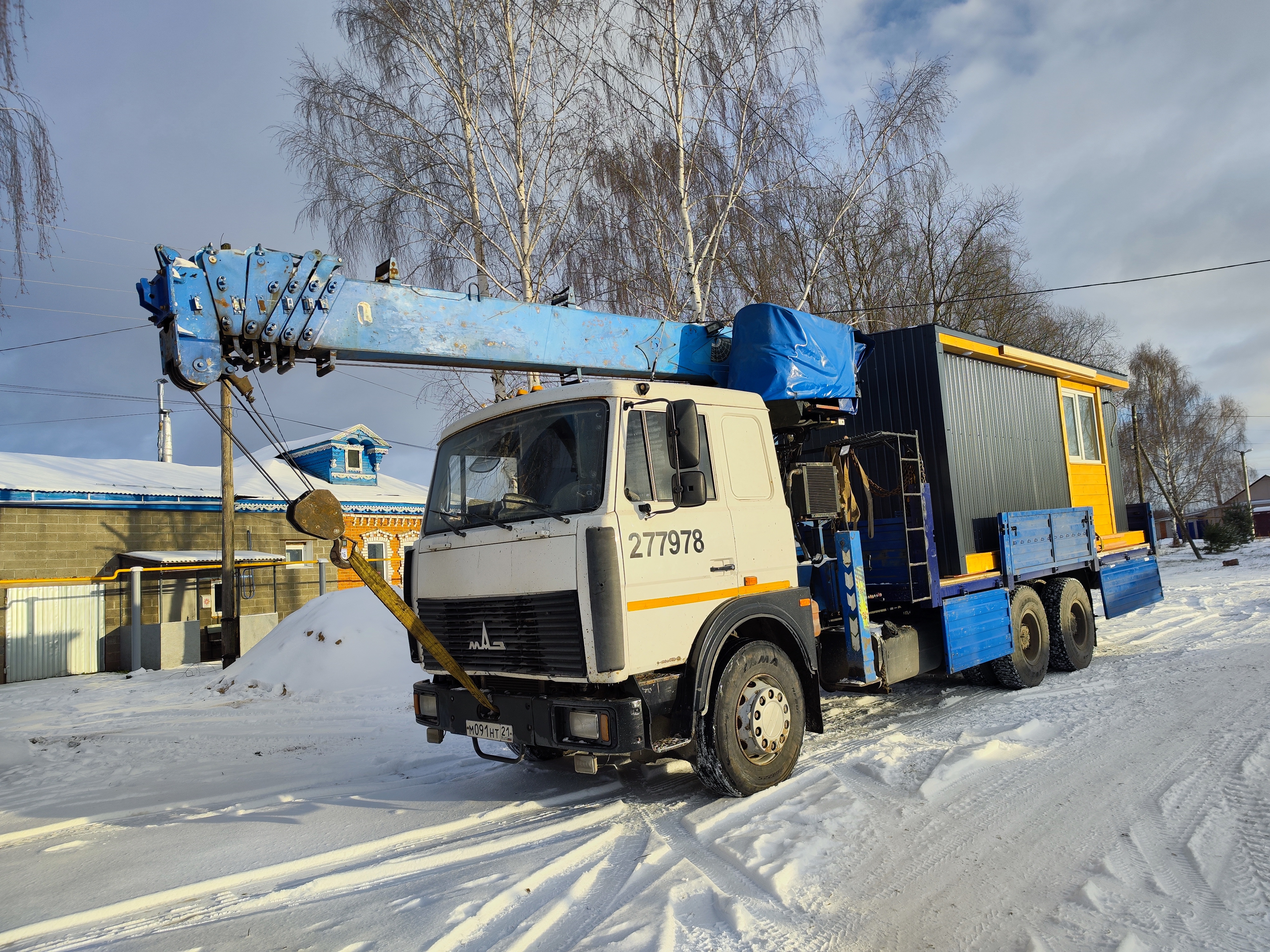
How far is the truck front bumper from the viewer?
4246 mm

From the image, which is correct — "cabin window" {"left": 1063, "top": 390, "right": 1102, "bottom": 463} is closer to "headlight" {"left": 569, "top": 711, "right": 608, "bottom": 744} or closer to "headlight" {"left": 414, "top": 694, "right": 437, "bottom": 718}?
"headlight" {"left": 569, "top": 711, "right": 608, "bottom": 744}

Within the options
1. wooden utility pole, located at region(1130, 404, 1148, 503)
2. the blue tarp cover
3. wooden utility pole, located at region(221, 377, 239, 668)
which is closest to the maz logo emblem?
the blue tarp cover

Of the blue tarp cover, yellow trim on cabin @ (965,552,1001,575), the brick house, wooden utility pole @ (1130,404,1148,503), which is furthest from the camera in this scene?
wooden utility pole @ (1130,404,1148,503)

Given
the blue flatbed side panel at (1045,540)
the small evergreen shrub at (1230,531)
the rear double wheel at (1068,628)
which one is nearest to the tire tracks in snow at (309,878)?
the blue flatbed side panel at (1045,540)

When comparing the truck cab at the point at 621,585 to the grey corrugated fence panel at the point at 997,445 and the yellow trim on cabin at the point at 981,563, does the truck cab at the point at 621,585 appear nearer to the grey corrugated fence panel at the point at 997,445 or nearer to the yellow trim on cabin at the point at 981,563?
the yellow trim on cabin at the point at 981,563

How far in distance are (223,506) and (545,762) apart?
11.8 meters

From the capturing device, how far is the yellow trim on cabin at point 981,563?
7582 mm

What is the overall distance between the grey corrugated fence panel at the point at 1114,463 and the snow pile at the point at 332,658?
998 cm

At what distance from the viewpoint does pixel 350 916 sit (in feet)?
11.4

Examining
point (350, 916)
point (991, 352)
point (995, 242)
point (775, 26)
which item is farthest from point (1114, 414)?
point (995, 242)

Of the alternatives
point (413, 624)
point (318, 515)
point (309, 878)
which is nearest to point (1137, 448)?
point (413, 624)

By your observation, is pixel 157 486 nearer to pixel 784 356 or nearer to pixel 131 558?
pixel 131 558

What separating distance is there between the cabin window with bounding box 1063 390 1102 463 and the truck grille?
27.4 feet

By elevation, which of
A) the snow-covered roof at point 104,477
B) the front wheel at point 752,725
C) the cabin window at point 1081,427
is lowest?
the front wheel at point 752,725
